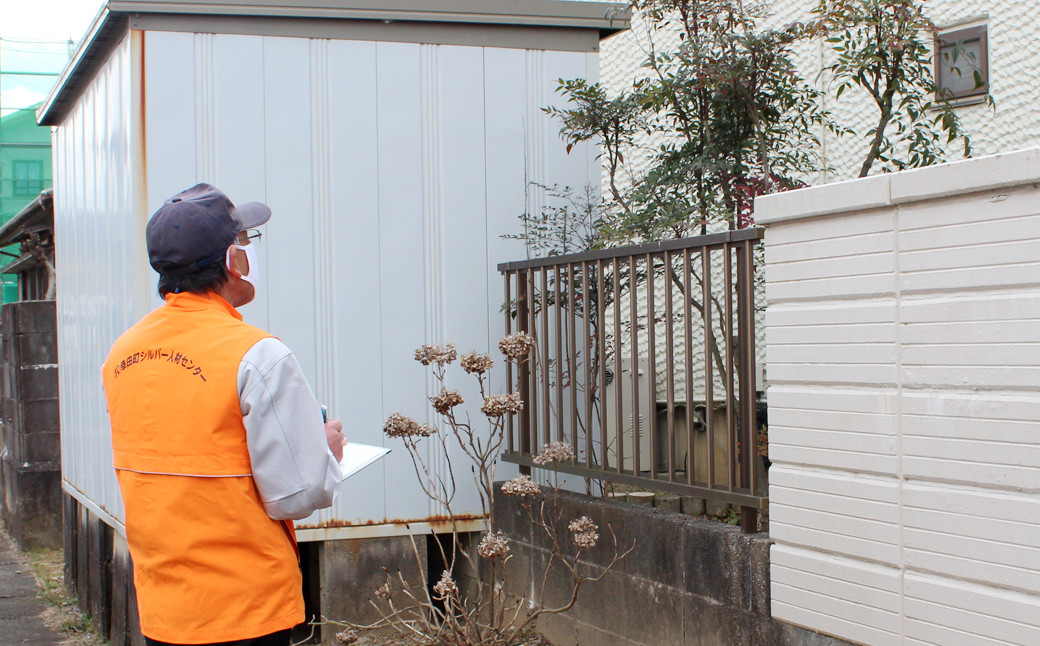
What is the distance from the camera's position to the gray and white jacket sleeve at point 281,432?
2451mm

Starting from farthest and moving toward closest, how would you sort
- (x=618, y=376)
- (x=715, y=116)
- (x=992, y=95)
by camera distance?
(x=992, y=95)
(x=715, y=116)
(x=618, y=376)

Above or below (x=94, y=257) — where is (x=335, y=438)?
below

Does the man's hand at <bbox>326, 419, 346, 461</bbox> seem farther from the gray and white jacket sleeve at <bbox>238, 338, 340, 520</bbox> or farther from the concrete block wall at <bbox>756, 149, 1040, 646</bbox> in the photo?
the concrete block wall at <bbox>756, 149, 1040, 646</bbox>

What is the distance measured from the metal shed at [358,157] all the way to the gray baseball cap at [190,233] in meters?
2.85

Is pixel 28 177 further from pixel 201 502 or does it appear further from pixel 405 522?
pixel 201 502

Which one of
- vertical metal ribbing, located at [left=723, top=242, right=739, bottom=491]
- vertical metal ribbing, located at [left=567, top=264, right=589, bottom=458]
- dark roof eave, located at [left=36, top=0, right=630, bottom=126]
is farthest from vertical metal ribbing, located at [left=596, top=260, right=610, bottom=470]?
dark roof eave, located at [left=36, top=0, right=630, bottom=126]

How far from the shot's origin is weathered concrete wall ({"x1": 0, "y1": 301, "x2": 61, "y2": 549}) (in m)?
9.56

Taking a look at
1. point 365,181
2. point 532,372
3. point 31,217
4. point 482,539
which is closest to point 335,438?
point 482,539

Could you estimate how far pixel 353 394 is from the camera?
563 centimetres

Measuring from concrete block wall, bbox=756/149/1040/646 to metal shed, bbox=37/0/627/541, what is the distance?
2468 millimetres

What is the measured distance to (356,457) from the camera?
295 cm

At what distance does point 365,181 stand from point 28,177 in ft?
47.9

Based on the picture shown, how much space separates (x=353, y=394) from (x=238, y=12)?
6.30 feet

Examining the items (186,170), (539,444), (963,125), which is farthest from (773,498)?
(963,125)
